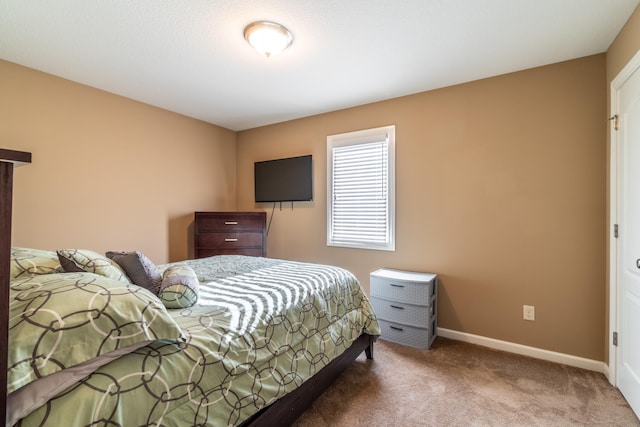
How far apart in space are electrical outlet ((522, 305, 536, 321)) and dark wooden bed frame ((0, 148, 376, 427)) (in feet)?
4.40

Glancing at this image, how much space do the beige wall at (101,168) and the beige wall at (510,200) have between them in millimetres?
2268

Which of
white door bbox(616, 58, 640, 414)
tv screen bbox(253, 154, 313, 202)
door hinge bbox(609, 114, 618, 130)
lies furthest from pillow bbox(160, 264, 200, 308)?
door hinge bbox(609, 114, 618, 130)

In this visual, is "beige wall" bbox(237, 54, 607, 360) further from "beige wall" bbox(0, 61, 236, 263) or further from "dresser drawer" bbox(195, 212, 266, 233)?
"beige wall" bbox(0, 61, 236, 263)

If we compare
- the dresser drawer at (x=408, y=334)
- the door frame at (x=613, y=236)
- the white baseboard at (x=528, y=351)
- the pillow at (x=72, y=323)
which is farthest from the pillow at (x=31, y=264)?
the door frame at (x=613, y=236)

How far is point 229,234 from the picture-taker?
3621mm

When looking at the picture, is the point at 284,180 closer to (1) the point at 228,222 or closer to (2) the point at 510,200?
(1) the point at 228,222

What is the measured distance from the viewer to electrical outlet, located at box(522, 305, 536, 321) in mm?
2490

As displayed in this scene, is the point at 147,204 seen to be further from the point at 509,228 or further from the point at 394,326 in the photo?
the point at 509,228

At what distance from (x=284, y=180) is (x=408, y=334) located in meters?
2.32

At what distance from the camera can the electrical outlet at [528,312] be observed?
8.17ft

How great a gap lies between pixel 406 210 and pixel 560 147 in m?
1.35

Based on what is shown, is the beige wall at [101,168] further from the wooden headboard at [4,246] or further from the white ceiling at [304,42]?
the wooden headboard at [4,246]

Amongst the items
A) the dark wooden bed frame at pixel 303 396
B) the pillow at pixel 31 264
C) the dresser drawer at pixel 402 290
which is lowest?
the dark wooden bed frame at pixel 303 396

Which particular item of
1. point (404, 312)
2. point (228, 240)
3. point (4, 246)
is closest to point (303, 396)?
point (404, 312)
